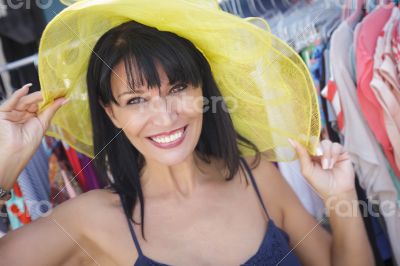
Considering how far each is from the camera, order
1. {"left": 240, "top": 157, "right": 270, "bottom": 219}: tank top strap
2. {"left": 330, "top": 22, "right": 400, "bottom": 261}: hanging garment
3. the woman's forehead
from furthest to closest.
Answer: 1. {"left": 330, "top": 22, "right": 400, "bottom": 261}: hanging garment
2. {"left": 240, "top": 157, "right": 270, "bottom": 219}: tank top strap
3. the woman's forehead

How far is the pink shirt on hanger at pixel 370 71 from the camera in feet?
5.80

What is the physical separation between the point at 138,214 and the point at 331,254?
0.69m

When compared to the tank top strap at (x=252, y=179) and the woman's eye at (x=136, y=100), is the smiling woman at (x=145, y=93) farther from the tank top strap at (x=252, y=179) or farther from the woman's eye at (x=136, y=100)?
the tank top strap at (x=252, y=179)

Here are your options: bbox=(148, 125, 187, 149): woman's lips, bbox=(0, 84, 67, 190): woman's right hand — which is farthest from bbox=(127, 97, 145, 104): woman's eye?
bbox=(0, 84, 67, 190): woman's right hand

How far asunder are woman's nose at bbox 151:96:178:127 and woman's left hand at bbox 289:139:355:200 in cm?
43

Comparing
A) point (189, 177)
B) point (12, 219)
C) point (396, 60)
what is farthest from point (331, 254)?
point (12, 219)

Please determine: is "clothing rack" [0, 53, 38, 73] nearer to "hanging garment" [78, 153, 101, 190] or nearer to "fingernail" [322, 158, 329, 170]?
"hanging garment" [78, 153, 101, 190]

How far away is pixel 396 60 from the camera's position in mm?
1730

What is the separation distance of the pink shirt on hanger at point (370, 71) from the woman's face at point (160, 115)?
0.75m

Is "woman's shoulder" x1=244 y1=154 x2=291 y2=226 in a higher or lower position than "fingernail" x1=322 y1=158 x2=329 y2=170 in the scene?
lower

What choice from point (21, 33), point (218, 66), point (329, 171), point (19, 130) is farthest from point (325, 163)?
point (21, 33)

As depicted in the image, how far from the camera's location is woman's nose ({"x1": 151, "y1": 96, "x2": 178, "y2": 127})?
135cm

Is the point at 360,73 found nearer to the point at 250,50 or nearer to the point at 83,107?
the point at 250,50

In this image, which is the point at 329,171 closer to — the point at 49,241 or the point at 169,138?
the point at 169,138
